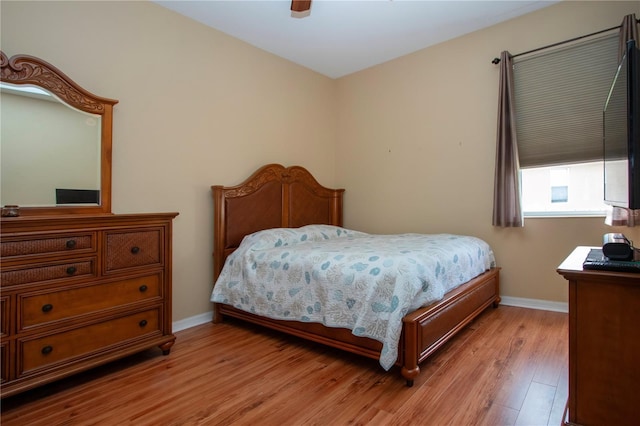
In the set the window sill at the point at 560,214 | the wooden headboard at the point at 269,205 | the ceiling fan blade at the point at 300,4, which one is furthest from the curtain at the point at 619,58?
the wooden headboard at the point at 269,205

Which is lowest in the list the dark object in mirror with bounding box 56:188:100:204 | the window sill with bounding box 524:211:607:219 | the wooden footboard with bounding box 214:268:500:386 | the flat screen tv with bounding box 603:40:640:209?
the wooden footboard with bounding box 214:268:500:386

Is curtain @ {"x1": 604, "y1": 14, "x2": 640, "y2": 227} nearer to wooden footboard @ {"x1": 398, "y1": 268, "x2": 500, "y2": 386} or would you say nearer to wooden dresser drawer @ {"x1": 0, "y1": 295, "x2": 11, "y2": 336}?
wooden footboard @ {"x1": 398, "y1": 268, "x2": 500, "y2": 386}

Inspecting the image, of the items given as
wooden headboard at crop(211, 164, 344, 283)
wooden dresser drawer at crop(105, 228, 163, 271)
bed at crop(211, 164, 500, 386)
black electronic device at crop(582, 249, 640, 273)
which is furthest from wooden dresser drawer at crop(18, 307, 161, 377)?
black electronic device at crop(582, 249, 640, 273)

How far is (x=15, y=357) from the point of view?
5.47 ft

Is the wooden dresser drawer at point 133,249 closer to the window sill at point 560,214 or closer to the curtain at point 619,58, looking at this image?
the window sill at point 560,214

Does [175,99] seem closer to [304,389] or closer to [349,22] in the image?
[349,22]

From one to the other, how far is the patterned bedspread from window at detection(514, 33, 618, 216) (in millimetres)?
845

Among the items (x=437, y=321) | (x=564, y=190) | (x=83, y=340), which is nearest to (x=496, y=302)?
(x=564, y=190)

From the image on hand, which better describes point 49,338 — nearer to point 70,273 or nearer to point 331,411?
point 70,273

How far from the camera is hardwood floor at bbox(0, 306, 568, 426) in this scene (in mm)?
1620

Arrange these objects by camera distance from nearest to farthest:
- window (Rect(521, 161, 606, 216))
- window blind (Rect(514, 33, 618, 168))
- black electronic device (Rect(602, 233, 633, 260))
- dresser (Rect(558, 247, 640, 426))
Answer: dresser (Rect(558, 247, 640, 426)) → black electronic device (Rect(602, 233, 633, 260)) → window blind (Rect(514, 33, 618, 168)) → window (Rect(521, 161, 606, 216))

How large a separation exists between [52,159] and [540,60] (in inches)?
154

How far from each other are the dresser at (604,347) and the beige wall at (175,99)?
2657mm

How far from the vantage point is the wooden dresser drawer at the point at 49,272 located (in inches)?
65.7
